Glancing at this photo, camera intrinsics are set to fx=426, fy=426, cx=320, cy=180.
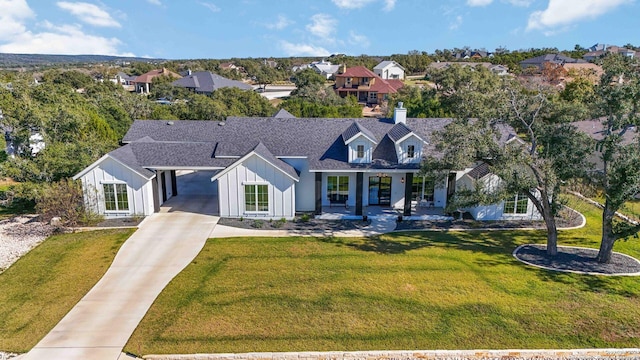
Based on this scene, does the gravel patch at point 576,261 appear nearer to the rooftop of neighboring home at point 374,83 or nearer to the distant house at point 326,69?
the rooftop of neighboring home at point 374,83

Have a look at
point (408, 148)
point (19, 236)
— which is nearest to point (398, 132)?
point (408, 148)

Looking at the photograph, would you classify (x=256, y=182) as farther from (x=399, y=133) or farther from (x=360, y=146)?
(x=399, y=133)

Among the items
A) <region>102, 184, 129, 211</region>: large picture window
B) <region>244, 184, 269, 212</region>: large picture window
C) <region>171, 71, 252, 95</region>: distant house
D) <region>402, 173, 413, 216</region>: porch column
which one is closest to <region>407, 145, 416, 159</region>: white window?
<region>402, 173, 413, 216</region>: porch column

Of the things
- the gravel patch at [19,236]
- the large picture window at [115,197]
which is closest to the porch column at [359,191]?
the large picture window at [115,197]

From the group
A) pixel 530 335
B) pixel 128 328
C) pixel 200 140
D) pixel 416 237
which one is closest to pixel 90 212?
pixel 200 140

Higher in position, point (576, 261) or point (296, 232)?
→ point (296, 232)

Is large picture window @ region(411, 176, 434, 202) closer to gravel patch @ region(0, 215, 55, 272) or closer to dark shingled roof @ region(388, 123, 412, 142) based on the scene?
dark shingled roof @ region(388, 123, 412, 142)
